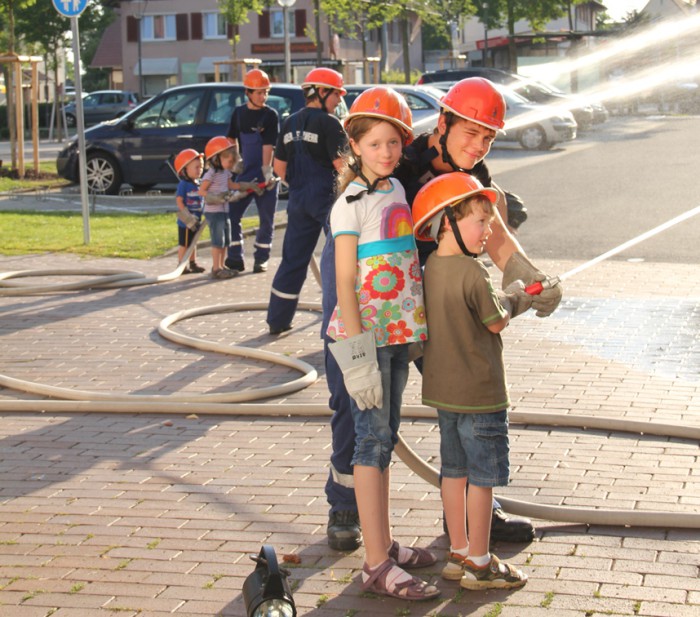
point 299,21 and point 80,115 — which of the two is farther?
point 299,21

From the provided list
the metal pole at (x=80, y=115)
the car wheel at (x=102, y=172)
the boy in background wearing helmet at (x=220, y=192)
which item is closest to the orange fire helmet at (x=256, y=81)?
the boy in background wearing helmet at (x=220, y=192)

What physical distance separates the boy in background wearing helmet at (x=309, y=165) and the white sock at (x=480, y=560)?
4.55 m

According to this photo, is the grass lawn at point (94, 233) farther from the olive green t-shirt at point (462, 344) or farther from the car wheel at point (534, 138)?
the car wheel at point (534, 138)

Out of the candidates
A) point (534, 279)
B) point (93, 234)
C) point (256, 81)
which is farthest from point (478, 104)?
point (93, 234)

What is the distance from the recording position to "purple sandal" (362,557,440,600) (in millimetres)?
4328

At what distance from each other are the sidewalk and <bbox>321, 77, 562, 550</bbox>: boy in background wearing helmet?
0.38 ft

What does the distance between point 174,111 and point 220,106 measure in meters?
0.81

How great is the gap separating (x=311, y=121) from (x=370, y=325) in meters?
4.72

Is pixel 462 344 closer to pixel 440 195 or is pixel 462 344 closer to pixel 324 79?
pixel 440 195

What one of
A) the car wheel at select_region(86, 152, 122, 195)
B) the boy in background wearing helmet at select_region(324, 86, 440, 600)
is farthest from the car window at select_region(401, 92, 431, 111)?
the boy in background wearing helmet at select_region(324, 86, 440, 600)

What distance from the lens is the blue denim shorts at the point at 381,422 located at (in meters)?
4.50

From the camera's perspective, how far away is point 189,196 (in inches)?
505

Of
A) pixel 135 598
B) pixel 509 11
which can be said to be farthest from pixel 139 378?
pixel 509 11

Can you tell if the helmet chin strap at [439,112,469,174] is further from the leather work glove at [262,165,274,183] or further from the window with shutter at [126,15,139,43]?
the window with shutter at [126,15,139,43]
